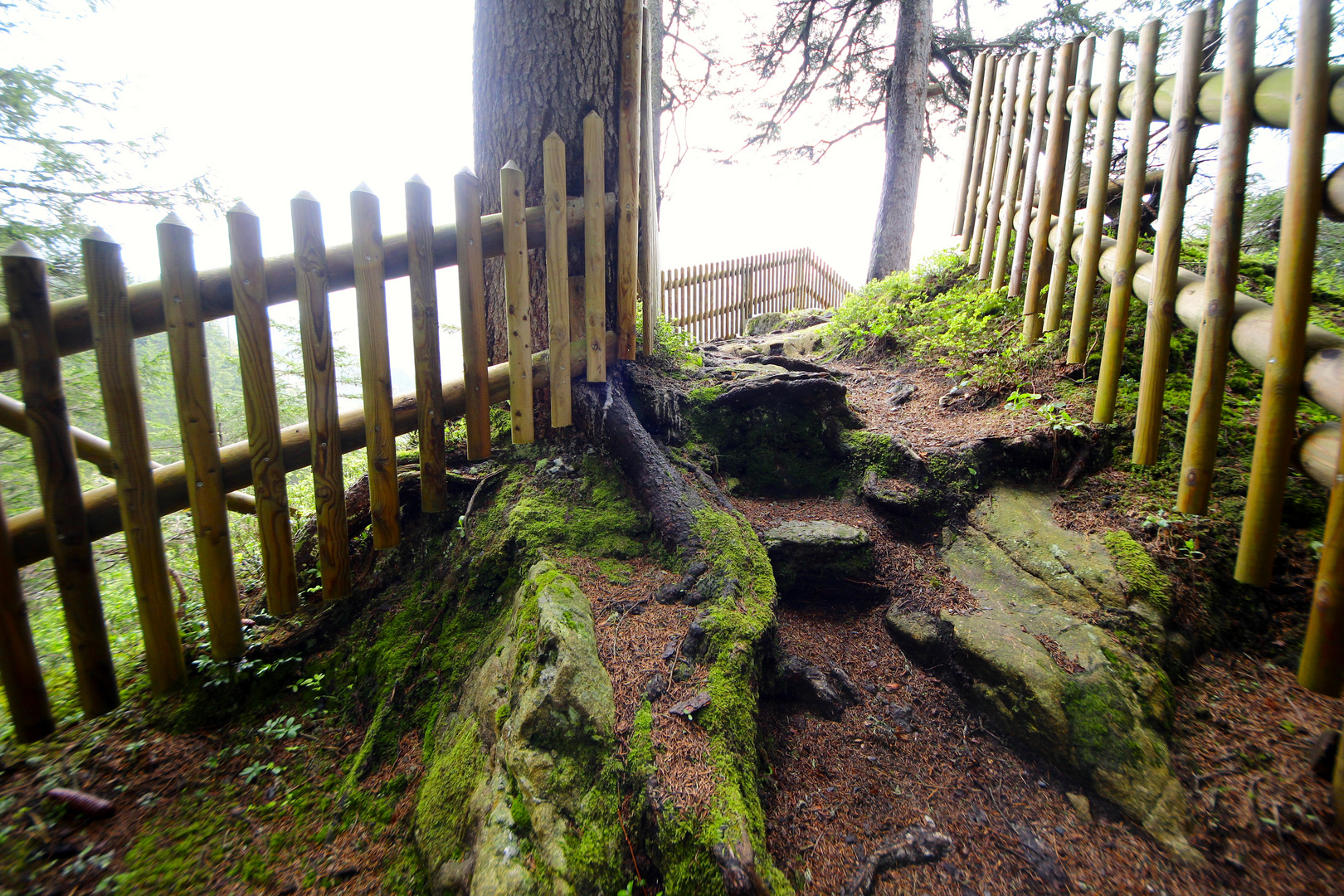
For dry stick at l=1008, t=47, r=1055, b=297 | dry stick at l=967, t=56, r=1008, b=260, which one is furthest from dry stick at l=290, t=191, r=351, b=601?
dry stick at l=967, t=56, r=1008, b=260

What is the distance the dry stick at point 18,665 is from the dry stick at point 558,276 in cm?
205

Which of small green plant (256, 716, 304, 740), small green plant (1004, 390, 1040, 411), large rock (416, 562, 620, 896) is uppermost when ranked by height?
small green plant (1004, 390, 1040, 411)

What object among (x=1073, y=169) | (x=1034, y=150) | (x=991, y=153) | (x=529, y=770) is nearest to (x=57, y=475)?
(x=529, y=770)

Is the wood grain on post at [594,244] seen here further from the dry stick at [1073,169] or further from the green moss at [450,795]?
the dry stick at [1073,169]

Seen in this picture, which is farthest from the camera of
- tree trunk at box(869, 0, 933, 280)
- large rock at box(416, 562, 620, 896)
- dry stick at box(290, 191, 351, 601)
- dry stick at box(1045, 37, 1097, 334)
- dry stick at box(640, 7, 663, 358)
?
tree trunk at box(869, 0, 933, 280)

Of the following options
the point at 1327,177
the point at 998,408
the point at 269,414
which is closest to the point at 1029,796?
the point at 1327,177

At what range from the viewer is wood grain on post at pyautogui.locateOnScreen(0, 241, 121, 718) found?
1.96 meters

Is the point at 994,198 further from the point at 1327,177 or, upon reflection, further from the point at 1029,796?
A: the point at 1029,796

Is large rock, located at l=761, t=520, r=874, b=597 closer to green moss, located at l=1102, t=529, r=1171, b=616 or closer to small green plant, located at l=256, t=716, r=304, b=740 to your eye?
green moss, located at l=1102, t=529, r=1171, b=616

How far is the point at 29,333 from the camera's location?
6.47ft

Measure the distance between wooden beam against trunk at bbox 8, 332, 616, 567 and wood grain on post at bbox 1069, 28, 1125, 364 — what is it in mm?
2964

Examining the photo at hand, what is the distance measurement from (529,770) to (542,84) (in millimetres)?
3107

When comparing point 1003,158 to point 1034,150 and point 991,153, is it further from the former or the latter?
point 1034,150

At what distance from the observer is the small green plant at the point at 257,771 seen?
2.13 m
